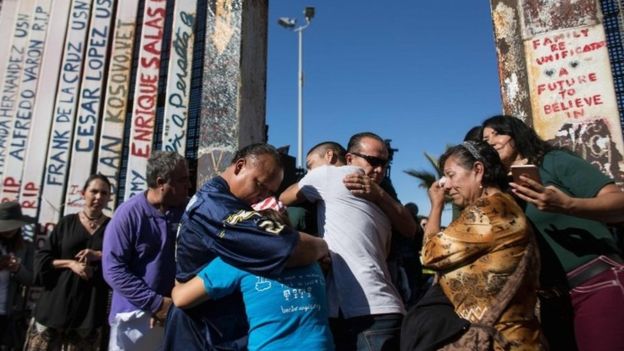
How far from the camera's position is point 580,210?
166 cm

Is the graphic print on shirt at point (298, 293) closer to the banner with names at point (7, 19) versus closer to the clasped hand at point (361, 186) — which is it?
the clasped hand at point (361, 186)

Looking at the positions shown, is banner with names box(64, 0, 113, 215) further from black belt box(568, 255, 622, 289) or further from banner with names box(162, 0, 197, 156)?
black belt box(568, 255, 622, 289)

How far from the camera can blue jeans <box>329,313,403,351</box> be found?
1750mm

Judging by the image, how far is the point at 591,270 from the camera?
5.67 ft

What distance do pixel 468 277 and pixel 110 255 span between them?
1.83 meters

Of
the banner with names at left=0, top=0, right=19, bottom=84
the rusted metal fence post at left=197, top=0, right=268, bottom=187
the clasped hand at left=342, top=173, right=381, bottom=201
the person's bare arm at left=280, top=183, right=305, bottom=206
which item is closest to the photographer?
the clasped hand at left=342, top=173, right=381, bottom=201

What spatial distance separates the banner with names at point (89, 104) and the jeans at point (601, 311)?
204 inches

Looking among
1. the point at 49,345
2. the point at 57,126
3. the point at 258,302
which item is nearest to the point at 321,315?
the point at 258,302

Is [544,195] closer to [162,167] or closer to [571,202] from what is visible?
→ [571,202]

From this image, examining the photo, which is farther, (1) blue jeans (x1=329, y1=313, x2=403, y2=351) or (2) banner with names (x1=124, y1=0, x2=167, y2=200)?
(2) banner with names (x1=124, y1=0, x2=167, y2=200)

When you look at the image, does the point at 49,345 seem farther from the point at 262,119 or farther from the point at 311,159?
the point at 262,119

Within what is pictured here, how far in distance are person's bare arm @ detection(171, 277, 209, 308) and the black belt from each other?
1.44 metres

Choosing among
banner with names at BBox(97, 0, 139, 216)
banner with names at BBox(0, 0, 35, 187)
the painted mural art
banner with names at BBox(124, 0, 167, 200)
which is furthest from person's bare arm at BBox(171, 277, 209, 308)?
banner with names at BBox(0, 0, 35, 187)

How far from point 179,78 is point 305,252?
155 inches
